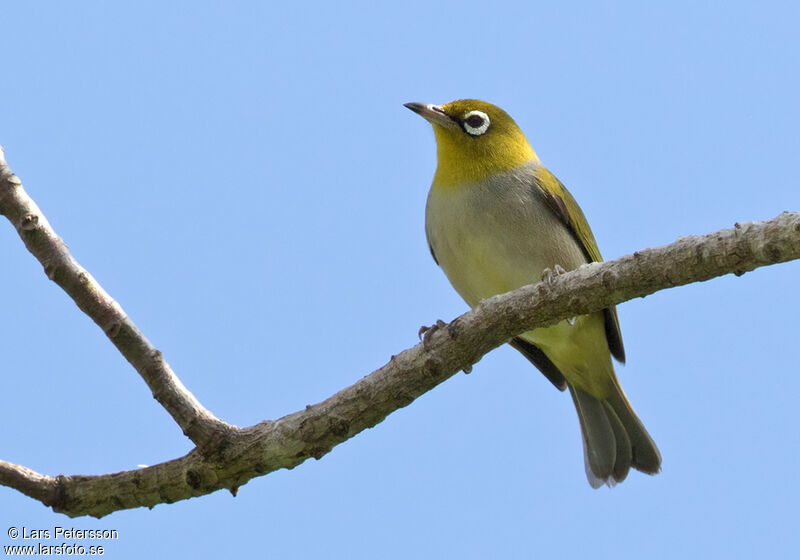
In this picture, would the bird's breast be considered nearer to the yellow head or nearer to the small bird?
the small bird

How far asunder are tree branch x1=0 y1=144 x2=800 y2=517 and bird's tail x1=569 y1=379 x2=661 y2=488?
9.96ft

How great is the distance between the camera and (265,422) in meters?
5.28

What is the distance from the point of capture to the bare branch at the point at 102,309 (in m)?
5.00

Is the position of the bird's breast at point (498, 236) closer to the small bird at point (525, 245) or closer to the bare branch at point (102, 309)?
the small bird at point (525, 245)

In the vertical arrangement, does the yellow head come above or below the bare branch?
above

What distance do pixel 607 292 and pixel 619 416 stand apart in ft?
11.1

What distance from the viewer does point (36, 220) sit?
5000 millimetres

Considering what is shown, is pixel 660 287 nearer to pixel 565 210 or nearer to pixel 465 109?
pixel 565 210

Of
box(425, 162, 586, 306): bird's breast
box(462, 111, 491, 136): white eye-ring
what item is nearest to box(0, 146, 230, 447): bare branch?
box(425, 162, 586, 306): bird's breast

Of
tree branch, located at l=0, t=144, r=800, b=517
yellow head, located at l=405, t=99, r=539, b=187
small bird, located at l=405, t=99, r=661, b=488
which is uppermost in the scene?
yellow head, located at l=405, t=99, r=539, b=187

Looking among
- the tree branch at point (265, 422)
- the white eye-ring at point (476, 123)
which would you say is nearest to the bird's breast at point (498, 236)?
the white eye-ring at point (476, 123)

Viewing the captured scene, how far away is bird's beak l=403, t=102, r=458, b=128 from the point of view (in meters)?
7.65

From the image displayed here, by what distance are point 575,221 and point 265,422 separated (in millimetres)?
3348

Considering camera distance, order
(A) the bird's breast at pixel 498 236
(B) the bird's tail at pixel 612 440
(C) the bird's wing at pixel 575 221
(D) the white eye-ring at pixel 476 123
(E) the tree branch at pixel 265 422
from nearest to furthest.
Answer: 1. (E) the tree branch at pixel 265 422
2. (A) the bird's breast at pixel 498 236
3. (C) the bird's wing at pixel 575 221
4. (D) the white eye-ring at pixel 476 123
5. (B) the bird's tail at pixel 612 440
